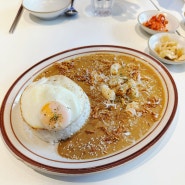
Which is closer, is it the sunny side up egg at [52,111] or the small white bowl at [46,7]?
the sunny side up egg at [52,111]

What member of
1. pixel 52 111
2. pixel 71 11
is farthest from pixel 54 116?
pixel 71 11

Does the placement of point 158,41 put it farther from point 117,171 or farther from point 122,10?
point 117,171

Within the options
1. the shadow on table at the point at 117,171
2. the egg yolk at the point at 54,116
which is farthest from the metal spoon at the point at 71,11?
the shadow on table at the point at 117,171

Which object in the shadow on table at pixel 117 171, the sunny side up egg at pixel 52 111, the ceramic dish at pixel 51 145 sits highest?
the sunny side up egg at pixel 52 111

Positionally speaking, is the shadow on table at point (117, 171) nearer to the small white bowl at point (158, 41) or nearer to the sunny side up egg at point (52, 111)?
the sunny side up egg at point (52, 111)

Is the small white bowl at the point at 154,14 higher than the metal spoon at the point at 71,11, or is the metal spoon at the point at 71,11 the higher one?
the small white bowl at the point at 154,14

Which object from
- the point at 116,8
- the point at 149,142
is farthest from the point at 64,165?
the point at 116,8
